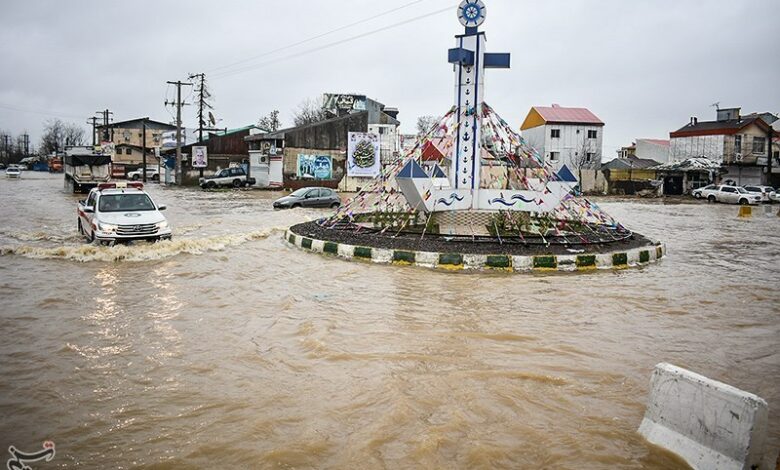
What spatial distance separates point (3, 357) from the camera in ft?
18.8

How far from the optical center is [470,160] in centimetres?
1380

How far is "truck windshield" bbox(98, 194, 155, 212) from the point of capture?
1356cm

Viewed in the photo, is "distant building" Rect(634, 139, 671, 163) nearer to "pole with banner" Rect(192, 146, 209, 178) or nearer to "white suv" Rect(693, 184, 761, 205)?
"white suv" Rect(693, 184, 761, 205)

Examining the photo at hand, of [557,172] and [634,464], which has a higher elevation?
[557,172]

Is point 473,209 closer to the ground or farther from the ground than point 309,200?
closer to the ground

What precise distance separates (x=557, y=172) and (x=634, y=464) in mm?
10380

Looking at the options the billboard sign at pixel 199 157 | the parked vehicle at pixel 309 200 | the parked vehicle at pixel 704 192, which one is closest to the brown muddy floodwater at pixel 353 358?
the parked vehicle at pixel 309 200

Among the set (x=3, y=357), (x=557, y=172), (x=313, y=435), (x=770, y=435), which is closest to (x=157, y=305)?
(x=3, y=357)

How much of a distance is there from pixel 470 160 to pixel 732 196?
3242cm

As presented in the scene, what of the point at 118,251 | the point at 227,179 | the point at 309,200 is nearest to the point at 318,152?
the point at 227,179

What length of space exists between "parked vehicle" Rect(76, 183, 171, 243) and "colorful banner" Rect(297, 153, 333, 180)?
26857 mm

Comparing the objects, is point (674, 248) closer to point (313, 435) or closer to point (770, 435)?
point (770, 435)

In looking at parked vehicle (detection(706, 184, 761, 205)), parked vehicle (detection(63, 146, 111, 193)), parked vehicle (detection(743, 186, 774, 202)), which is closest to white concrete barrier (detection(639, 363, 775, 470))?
parked vehicle (detection(63, 146, 111, 193))

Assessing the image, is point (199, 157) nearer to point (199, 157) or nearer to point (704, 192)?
point (199, 157)
